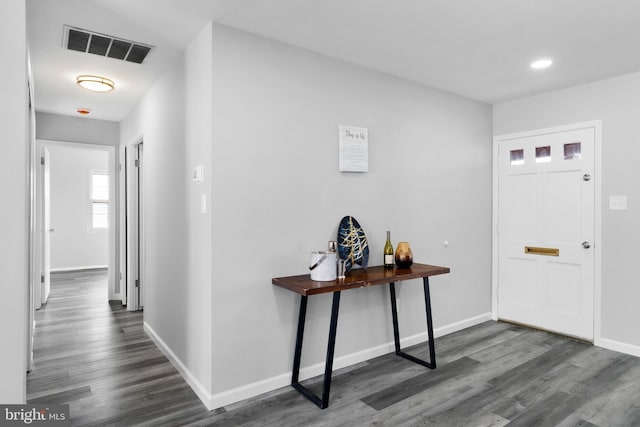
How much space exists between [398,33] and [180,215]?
2.08m

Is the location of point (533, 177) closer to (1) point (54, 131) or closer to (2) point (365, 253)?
(2) point (365, 253)

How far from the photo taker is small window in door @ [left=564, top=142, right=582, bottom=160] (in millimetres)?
3646

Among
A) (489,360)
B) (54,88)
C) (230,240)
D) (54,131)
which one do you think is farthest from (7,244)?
(54,131)

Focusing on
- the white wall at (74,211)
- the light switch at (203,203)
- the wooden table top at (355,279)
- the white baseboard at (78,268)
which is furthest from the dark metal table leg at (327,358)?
the white wall at (74,211)

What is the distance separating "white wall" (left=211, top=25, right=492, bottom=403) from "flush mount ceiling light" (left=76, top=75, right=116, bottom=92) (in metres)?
1.72

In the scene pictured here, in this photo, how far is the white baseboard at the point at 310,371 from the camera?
245cm

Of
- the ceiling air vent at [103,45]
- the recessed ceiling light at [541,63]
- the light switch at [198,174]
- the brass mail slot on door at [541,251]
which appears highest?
the recessed ceiling light at [541,63]

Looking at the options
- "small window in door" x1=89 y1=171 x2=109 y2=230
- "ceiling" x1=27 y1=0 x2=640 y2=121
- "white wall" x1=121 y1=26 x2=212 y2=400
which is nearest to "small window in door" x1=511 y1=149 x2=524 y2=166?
"ceiling" x1=27 y1=0 x2=640 y2=121

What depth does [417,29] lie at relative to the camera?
2.53 metres

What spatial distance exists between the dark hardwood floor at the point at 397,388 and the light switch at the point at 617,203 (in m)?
1.28

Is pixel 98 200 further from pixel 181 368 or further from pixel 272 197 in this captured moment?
pixel 272 197

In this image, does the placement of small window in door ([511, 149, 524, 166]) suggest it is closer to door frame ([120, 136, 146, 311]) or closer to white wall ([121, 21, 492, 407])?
white wall ([121, 21, 492, 407])

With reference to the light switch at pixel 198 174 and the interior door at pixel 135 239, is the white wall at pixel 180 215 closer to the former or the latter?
the light switch at pixel 198 174

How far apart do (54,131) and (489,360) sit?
18.2 feet
